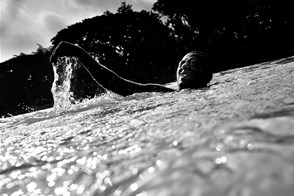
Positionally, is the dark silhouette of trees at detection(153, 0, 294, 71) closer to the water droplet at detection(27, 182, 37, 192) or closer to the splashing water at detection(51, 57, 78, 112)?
the splashing water at detection(51, 57, 78, 112)

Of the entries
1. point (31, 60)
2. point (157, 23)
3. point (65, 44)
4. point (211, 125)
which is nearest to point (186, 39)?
point (157, 23)

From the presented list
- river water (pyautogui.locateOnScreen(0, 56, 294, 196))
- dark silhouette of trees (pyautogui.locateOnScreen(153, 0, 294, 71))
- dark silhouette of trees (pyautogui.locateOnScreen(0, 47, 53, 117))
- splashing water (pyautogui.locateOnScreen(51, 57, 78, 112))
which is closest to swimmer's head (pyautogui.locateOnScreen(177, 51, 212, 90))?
splashing water (pyautogui.locateOnScreen(51, 57, 78, 112))

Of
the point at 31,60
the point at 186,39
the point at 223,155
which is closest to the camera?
the point at 223,155

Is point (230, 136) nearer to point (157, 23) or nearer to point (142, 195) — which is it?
point (142, 195)

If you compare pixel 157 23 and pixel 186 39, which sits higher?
pixel 157 23

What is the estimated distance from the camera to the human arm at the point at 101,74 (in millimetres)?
4870

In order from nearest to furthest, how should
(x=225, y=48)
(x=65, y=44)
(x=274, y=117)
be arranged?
1. (x=274, y=117)
2. (x=65, y=44)
3. (x=225, y=48)

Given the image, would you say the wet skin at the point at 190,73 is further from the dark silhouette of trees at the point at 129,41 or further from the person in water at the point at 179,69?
the dark silhouette of trees at the point at 129,41

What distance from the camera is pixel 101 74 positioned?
219 inches

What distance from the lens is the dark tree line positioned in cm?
2927

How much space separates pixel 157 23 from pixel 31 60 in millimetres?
15946

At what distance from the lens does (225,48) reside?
30.4 m

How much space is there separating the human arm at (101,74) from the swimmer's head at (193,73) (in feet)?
1.88

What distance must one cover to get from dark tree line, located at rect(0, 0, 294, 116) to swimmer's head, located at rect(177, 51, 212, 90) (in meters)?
19.6
